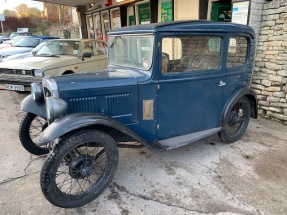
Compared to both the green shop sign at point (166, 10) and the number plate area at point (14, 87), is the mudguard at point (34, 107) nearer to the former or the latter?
the number plate area at point (14, 87)

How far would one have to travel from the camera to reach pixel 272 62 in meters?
4.51

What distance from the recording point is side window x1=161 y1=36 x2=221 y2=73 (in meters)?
2.85

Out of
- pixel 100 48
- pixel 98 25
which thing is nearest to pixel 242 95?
pixel 100 48

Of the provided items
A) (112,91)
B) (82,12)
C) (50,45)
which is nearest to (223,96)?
(112,91)

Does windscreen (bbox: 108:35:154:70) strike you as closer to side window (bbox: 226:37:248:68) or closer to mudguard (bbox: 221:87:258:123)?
side window (bbox: 226:37:248:68)

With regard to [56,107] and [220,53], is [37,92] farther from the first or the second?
[220,53]

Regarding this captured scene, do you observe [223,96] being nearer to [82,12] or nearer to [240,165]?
[240,165]

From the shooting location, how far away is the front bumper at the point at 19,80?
5.22 m

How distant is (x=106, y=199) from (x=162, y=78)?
148 cm

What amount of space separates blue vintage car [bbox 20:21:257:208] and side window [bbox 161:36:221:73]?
0.01m

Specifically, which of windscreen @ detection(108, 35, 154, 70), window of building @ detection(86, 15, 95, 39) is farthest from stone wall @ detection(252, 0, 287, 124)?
window of building @ detection(86, 15, 95, 39)

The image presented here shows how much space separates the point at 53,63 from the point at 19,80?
2.68 ft

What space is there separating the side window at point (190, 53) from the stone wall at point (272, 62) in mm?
1923

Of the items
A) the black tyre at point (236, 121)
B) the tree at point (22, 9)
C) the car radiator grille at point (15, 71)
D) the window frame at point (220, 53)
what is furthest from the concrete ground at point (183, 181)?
the tree at point (22, 9)
